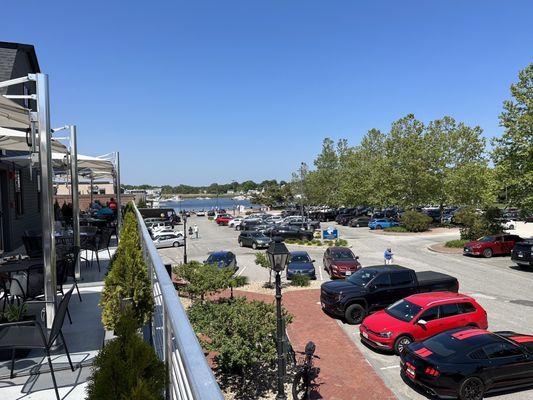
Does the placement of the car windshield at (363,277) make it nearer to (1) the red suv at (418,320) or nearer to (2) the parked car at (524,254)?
(1) the red suv at (418,320)

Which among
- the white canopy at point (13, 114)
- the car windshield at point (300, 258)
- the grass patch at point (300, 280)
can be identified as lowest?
the grass patch at point (300, 280)

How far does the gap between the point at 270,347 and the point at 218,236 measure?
4000cm

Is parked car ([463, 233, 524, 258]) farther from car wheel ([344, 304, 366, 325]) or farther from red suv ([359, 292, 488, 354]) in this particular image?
red suv ([359, 292, 488, 354])

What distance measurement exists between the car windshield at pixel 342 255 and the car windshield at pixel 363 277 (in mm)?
6612

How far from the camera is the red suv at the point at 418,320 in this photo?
12.3 meters

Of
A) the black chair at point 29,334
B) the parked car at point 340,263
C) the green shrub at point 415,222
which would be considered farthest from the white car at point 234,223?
the black chair at point 29,334

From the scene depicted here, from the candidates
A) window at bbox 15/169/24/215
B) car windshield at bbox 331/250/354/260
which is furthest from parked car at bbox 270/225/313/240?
window at bbox 15/169/24/215

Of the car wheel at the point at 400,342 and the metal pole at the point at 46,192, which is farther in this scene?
the car wheel at the point at 400,342

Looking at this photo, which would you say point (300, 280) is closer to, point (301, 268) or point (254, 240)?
point (301, 268)

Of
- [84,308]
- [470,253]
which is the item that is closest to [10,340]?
[84,308]

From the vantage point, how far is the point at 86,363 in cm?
497

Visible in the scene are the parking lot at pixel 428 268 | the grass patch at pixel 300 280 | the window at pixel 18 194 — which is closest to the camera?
the parking lot at pixel 428 268

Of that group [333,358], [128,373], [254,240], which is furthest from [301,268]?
[128,373]

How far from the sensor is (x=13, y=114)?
555 cm
